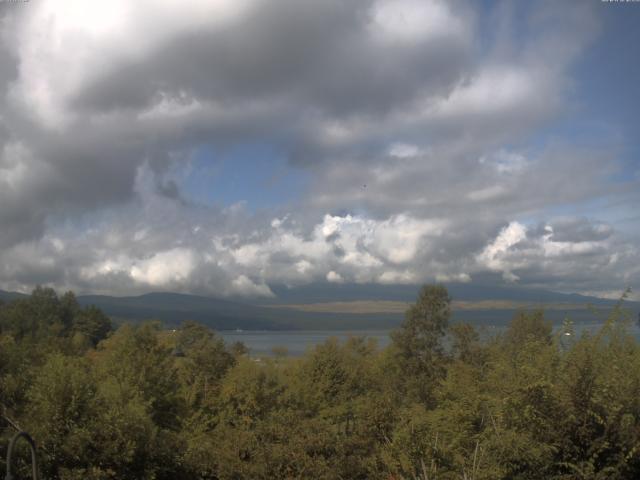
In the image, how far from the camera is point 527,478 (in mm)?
12844

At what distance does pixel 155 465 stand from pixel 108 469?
1393 millimetres

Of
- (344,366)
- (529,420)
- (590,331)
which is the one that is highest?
(590,331)

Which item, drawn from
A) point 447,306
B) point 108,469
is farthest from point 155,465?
point 447,306

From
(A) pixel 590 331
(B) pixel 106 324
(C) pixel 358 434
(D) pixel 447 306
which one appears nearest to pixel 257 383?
(C) pixel 358 434

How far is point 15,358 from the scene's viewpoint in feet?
89.8

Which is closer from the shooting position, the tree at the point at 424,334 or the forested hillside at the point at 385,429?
the forested hillside at the point at 385,429

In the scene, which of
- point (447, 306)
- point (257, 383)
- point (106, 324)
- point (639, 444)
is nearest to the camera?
point (639, 444)

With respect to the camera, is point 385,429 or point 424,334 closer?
point 385,429

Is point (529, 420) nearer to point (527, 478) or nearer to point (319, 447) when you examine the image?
point (527, 478)

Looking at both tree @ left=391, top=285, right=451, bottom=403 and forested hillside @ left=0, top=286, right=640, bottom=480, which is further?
tree @ left=391, top=285, right=451, bottom=403

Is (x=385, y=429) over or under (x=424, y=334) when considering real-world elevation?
over

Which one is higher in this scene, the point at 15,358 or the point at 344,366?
the point at 15,358

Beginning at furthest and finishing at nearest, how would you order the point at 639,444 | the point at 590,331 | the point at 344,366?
the point at 344,366 → the point at 590,331 → the point at 639,444

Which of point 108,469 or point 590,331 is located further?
point 108,469
